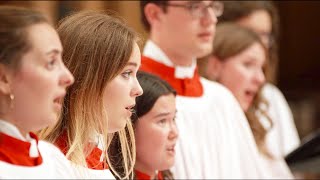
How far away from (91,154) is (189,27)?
145 cm

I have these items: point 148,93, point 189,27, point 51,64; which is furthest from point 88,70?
point 189,27

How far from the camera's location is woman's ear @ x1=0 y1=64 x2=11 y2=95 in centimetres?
266

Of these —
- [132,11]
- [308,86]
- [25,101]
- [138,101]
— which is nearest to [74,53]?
[25,101]

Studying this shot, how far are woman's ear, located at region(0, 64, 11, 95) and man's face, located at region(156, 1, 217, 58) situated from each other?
1870 mm

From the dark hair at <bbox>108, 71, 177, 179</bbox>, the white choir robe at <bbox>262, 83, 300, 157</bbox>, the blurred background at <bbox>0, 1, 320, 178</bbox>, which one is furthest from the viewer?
the blurred background at <bbox>0, 1, 320, 178</bbox>

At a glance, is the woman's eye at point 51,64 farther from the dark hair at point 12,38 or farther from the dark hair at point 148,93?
the dark hair at point 148,93

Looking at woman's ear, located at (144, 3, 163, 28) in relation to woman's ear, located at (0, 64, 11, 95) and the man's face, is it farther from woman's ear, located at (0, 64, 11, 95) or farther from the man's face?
woman's ear, located at (0, 64, 11, 95)

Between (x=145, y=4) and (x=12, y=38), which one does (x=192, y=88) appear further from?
(x=12, y=38)

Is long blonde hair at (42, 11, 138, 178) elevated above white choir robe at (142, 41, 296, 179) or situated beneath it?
elevated above

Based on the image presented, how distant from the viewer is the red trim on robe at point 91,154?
3115mm

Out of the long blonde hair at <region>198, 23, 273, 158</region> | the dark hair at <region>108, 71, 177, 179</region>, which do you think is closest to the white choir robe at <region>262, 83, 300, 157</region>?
the long blonde hair at <region>198, 23, 273, 158</region>

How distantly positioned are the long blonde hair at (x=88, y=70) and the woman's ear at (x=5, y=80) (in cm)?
43

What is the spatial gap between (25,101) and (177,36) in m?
1.87

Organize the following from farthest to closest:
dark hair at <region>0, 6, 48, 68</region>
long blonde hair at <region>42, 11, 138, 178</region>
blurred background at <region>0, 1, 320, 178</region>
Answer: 1. blurred background at <region>0, 1, 320, 178</region>
2. long blonde hair at <region>42, 11, 138, 178</region>
3. dark hair at <region>0, 6, 48, 68</region>
